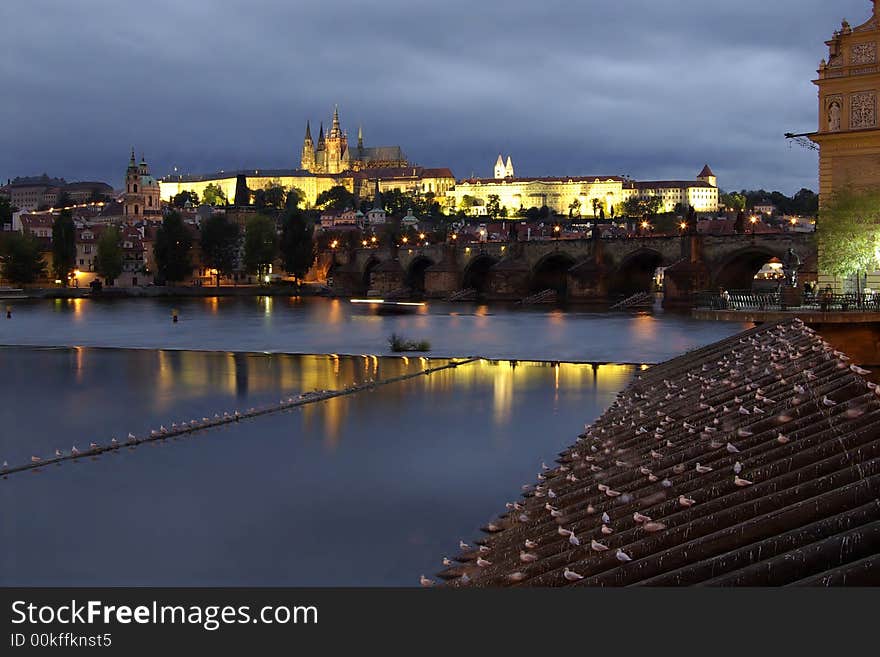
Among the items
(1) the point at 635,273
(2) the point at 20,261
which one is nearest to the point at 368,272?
(1) the point at 635,273

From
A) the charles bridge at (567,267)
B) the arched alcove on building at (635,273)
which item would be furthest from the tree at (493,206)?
the arched alcove on building at (635,273)

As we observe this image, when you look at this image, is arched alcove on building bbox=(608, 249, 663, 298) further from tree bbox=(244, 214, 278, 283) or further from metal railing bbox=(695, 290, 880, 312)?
metal railing bbox=(695, 290, 880, 312)

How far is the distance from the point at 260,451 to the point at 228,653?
39.1 feet

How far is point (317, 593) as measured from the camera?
7.05 metres

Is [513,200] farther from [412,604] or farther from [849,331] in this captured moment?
[412,604]

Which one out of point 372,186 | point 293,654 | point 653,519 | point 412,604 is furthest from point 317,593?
point 372,186

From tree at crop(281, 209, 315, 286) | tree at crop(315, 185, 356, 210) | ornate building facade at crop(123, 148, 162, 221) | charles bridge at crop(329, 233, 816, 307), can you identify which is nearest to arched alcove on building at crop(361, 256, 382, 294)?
Answer: charles bridge at crop(329, 233, 816, 307)

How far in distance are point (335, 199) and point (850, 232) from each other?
545 ft

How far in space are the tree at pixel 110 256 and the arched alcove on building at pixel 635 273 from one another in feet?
137

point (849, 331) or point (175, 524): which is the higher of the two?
point (849, 331)

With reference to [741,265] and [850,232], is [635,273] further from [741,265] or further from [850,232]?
[850,232]

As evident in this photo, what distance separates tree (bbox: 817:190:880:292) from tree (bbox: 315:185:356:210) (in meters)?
160

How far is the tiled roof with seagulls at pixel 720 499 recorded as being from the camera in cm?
683

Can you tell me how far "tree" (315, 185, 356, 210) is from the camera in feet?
607
